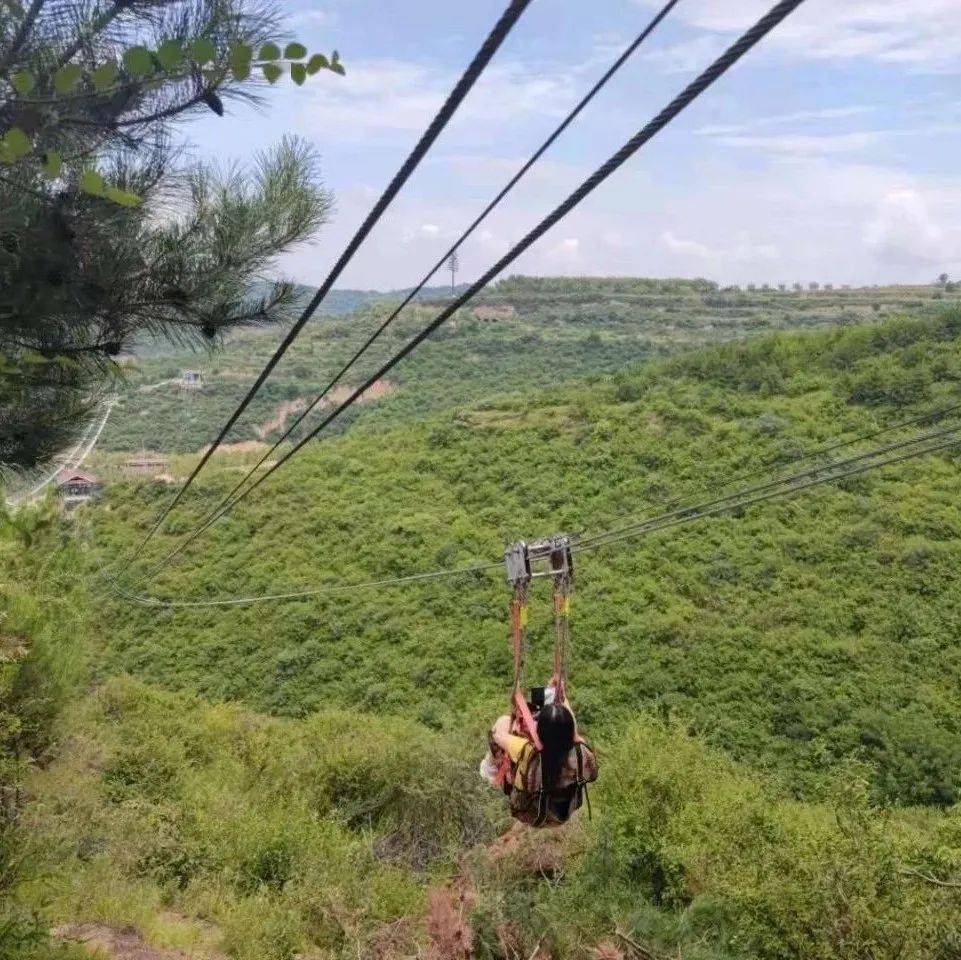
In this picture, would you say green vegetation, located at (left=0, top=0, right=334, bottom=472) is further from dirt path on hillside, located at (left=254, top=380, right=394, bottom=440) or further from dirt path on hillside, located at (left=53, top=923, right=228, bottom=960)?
dirt path on hillside, located at (left=254, top=380, right=394, bottom=440)

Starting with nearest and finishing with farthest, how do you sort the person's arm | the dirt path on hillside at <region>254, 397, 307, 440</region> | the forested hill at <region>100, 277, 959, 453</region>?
1. the person's arm
2. the dirt path on hillside at <region>254, 397, 307, 440</region>
3. the forested hill at <region>100, 277, 959, 453</region>

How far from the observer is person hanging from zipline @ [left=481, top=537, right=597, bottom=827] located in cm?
382

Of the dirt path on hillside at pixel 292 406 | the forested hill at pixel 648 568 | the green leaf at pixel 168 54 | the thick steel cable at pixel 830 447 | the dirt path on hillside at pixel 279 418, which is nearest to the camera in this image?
the green leaf at pixel 168 54

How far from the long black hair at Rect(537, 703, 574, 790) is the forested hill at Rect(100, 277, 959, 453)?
121ft

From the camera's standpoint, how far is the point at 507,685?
683 inches

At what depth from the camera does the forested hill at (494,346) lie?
4450cm

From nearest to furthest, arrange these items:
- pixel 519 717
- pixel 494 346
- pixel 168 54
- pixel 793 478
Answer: pixel 168 54, pixel 793 478, pixel 519 717, pixel 494 346

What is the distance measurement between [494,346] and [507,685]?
35.2 metres

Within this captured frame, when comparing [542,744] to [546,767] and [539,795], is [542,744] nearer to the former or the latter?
[546,767]

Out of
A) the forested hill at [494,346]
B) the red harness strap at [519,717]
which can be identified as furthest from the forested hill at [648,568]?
the forested hill at [494,346]

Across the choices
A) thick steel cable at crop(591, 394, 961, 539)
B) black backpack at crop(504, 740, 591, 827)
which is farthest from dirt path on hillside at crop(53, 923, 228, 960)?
thick steel cable at crop(591, 394, 961, 539)

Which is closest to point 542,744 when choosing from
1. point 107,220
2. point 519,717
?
point 519,717

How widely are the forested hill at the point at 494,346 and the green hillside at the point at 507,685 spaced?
13.3 m

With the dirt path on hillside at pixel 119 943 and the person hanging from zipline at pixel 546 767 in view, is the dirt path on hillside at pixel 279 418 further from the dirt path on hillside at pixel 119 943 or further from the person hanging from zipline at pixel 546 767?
the person hanging from zipline at pixel 546 767
